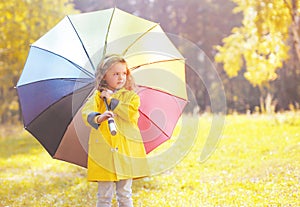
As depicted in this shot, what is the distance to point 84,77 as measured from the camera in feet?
15.3

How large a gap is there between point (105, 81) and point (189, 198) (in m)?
2.36

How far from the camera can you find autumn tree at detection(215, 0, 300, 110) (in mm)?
10773

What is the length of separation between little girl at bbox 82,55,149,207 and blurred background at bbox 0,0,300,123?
22.3 feet

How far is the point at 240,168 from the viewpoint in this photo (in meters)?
8.23

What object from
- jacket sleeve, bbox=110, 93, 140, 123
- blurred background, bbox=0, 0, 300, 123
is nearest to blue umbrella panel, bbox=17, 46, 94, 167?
jacket sleeve, bbox=110, 93, 140, 123

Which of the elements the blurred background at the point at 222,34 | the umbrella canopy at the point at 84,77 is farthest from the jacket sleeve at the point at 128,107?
the blurred background at the point at 222,34

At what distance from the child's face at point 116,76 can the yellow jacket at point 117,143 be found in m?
0.07

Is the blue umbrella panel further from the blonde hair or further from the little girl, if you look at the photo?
the little girl

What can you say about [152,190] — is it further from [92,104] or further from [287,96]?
[287,96]

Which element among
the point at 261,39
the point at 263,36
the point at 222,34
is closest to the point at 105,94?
the point at 261,39

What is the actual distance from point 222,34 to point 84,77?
25.3m

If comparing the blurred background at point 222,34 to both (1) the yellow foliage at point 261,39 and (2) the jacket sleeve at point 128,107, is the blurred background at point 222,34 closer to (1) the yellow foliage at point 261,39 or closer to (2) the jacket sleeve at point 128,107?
(1) the yellow foliage at point 261,39

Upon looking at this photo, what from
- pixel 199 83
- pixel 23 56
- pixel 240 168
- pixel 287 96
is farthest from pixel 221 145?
pixel 199 83

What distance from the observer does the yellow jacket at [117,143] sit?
439 cm
